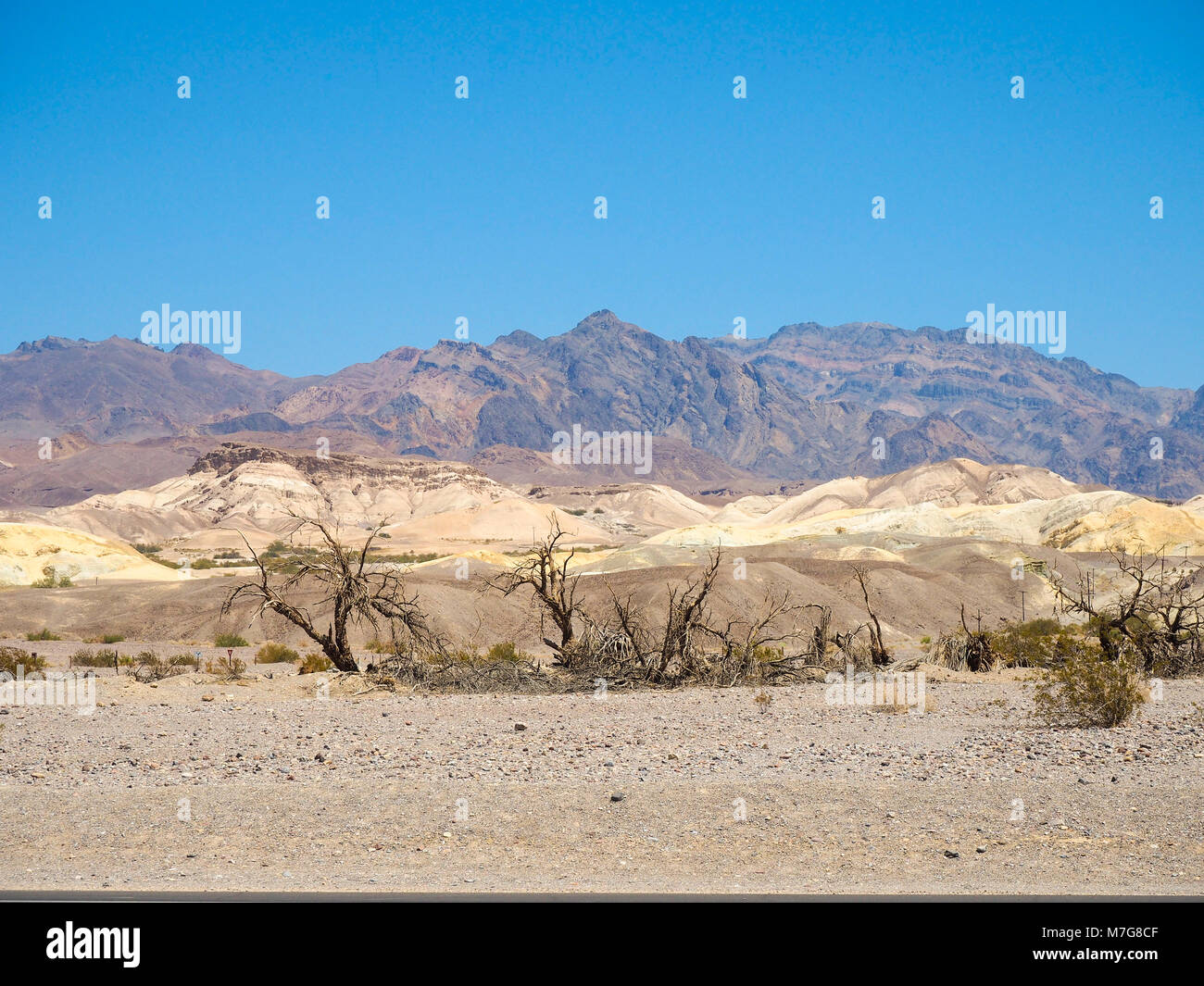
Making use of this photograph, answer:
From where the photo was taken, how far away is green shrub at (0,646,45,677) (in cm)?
2438

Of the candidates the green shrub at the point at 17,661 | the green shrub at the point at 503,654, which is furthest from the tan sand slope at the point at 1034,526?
the green shrub at the point at 17,661

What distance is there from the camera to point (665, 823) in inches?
401

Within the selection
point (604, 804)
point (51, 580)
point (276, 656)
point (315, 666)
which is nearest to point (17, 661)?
point (276, 656)

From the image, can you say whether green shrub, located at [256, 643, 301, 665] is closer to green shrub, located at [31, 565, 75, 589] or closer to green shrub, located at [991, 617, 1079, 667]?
green shrub, located at [991, 617, 1079, 667]

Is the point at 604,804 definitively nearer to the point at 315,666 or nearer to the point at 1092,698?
the point at 1092,698

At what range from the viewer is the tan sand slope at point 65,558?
5553 cm

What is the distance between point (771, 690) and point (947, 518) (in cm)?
7620

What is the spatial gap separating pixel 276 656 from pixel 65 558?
3420cm

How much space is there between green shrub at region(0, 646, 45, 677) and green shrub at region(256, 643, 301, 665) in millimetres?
5486

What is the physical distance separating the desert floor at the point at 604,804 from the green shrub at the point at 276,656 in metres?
12.4

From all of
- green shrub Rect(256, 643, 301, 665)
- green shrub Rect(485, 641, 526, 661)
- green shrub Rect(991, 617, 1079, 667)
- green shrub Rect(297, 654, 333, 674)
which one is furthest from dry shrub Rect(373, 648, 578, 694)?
green shrub Rect(991, 617, 1079, 667)
